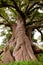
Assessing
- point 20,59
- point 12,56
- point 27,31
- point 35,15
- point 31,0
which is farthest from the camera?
point 35,15

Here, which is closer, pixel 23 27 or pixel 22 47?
pixel 22 47

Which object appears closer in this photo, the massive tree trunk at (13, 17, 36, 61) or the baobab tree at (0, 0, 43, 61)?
the massive tree trunk at (13, 17, 36, 61)

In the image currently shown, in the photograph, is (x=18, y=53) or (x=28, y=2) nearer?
(x=18, y=53)

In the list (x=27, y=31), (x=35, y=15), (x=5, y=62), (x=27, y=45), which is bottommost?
(x=5, y=62)

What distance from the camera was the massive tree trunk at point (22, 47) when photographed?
7.75m

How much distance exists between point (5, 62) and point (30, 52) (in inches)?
48.1

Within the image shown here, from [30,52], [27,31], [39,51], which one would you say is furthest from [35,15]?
[30,52]

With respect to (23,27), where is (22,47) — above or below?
below

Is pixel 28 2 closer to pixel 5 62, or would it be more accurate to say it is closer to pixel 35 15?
pixel 35 15

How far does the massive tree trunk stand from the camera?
775 centimetres

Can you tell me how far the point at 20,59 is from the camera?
7.72m

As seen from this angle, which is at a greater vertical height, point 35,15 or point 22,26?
point 35,15

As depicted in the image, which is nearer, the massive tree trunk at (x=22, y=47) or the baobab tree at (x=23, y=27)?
the massive tree trunk at (x=22, y=47)

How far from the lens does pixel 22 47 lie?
8.10m
